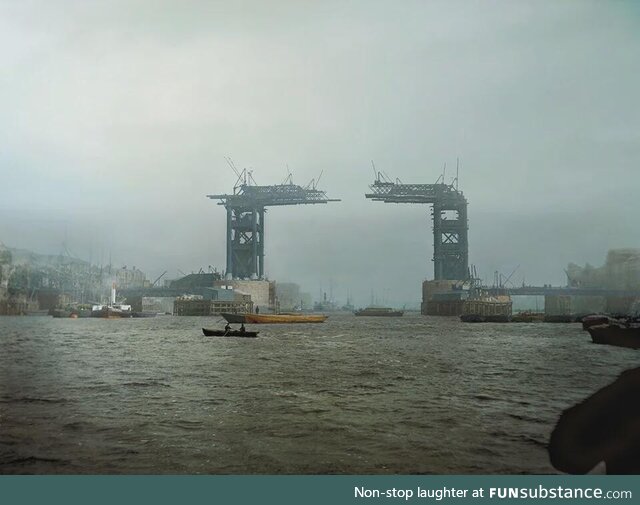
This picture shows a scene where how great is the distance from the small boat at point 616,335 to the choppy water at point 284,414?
1987 cm

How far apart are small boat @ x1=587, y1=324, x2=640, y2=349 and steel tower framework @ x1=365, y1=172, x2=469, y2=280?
65.0 m

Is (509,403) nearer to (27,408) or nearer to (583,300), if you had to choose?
(27,408)

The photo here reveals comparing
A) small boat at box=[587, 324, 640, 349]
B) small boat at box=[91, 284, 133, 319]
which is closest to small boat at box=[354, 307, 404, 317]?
small boat at box=[91, 284, 133, 319]

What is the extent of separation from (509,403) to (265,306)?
111m

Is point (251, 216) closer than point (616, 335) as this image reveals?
No

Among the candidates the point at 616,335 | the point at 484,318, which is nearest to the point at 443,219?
the point at 484,318

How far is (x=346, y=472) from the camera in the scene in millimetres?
8586

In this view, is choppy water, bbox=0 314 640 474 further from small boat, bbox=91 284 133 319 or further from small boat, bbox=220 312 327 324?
small boat, bbox=91 284 133 319

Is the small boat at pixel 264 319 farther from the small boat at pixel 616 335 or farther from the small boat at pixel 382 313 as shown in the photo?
the small boat at pixel 382 313

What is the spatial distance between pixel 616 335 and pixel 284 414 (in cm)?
4098

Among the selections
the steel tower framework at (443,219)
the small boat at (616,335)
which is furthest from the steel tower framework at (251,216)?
the small boat at (616,335)

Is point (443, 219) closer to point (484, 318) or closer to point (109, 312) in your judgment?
point (484, 318)

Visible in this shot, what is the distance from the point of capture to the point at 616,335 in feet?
146

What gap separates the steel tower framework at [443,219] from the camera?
367 feet
